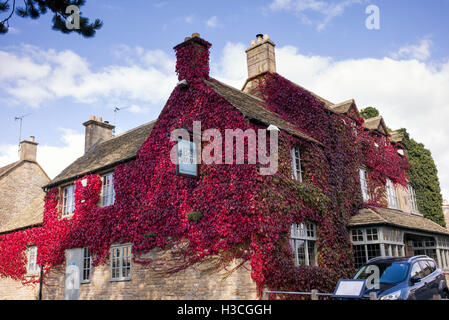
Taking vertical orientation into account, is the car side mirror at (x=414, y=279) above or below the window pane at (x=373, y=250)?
below

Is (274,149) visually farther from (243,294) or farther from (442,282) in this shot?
(442,282)

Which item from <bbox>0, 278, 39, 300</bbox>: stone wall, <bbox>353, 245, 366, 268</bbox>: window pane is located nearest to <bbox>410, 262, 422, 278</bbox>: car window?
<bbox>353, 245, 366, 268</bbox>: window pane

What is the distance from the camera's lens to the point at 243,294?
43.9 ft

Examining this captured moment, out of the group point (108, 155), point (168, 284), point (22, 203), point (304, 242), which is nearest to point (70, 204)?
point (108, 155)

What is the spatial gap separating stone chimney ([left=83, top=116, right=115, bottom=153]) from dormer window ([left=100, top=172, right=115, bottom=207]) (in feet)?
23.3

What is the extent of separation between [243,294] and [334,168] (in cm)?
746

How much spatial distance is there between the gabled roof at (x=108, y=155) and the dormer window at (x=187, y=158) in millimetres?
3526

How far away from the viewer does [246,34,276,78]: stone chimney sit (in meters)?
22.4

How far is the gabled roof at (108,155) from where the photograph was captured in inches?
787

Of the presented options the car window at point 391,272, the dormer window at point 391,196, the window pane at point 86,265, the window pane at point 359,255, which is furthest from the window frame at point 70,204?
the dormer window at point 391,196

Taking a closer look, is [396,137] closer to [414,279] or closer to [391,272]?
[391,272]

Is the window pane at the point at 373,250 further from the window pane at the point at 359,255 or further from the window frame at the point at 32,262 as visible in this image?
the window frame at the point at 32,262

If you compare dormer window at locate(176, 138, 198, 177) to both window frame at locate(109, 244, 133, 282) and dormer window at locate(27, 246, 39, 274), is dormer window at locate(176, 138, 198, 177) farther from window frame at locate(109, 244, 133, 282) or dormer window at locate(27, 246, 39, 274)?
dormer window at locate(27, 246, 39, 274)
